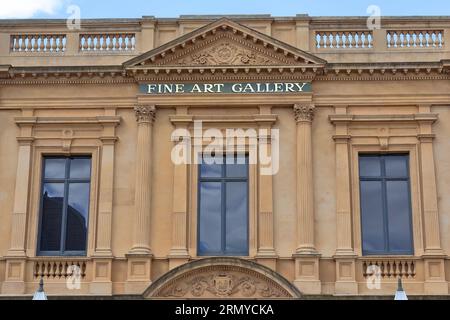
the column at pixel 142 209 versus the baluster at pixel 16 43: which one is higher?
the baluster at pixel 16 43

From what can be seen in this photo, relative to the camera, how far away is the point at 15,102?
24578 millimetres

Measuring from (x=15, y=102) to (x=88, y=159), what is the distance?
2.95m

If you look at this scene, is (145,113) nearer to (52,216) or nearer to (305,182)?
(52,216)

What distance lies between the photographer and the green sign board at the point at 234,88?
2423cm

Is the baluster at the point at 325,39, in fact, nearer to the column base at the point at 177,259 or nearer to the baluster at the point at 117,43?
the baluster at the point at 117,43

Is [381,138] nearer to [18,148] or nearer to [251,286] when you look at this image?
[251,286]

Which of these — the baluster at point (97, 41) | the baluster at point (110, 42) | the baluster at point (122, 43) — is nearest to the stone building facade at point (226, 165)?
the baluster at point (110, 42)

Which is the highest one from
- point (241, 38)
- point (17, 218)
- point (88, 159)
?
point (241, 38)

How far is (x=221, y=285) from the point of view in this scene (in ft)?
73.2

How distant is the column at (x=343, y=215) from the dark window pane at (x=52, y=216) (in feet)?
27.4

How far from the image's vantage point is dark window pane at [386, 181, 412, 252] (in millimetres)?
23203
